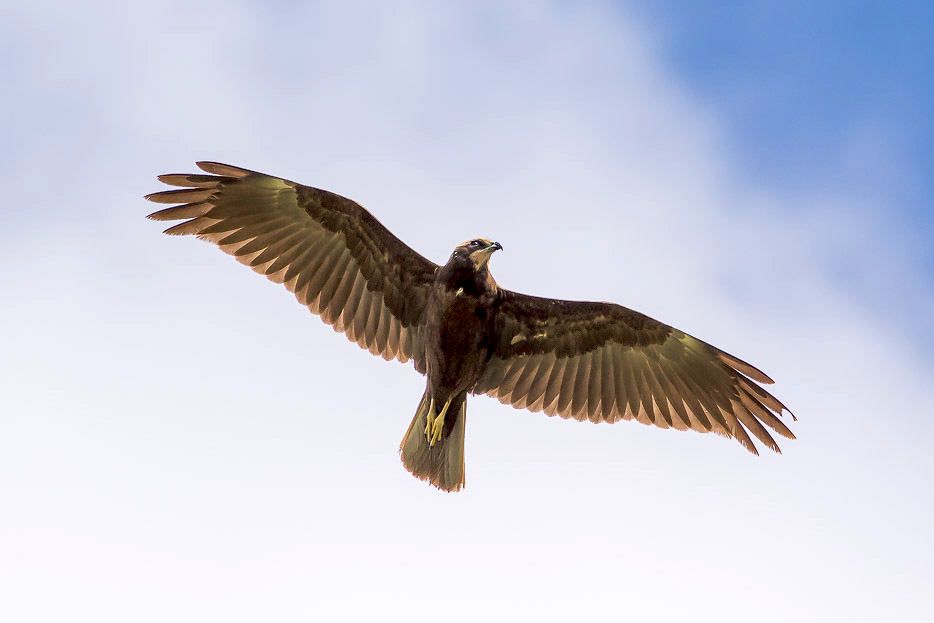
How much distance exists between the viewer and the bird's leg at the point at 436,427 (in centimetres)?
1205

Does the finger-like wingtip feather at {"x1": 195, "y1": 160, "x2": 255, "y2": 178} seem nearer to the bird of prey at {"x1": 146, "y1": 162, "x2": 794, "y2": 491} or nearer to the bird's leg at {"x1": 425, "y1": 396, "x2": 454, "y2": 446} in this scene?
the bird of prey at {"x1": 146, "y1": 162, "x2": 794, "y2": 491}

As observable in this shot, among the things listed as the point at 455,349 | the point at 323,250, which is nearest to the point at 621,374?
the point at 455,349

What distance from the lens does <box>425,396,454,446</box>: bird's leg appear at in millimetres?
12047

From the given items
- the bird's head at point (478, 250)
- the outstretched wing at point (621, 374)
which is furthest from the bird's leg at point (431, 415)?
the bird's head at point (478, 250)

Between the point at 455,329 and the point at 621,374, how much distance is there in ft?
7.39

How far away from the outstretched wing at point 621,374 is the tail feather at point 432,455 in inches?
32.7

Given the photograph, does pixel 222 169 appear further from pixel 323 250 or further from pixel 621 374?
pixel 621 374

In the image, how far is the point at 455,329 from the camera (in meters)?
11.8

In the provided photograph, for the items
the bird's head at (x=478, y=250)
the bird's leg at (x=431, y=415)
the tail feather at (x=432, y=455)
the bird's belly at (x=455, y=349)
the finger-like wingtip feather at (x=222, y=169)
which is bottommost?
the tail feather at (x=432, y=455)

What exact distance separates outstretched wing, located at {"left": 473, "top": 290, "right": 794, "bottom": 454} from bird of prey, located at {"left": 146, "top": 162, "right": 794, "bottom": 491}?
0.01 metres

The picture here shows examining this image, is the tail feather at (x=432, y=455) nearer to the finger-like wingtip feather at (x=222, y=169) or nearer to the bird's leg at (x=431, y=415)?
the bird's leg at (x=431, y=415)

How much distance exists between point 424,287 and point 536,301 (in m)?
1.15

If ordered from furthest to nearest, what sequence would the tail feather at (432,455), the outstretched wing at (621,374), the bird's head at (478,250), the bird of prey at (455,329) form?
the outstretched wing at (621,374)
the tail feather at (432,455)
the bird of prey at (455,329)
the bird's head at (478,250)

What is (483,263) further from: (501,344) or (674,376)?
(674,376)
